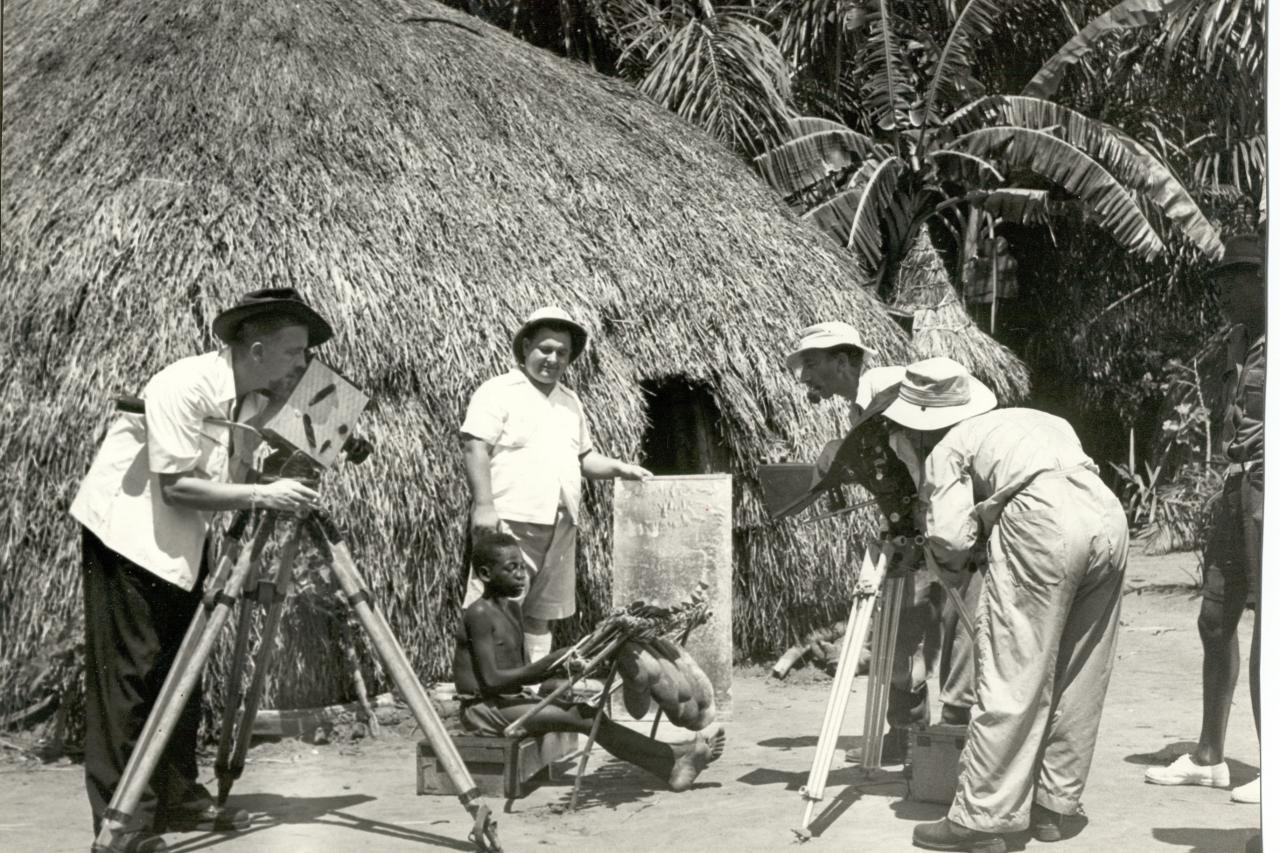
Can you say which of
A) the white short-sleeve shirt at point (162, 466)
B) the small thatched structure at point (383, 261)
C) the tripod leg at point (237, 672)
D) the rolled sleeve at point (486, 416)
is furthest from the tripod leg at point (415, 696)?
the small thatched structure at point (383, 261)

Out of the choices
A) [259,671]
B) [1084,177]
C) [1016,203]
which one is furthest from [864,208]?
[259,671]

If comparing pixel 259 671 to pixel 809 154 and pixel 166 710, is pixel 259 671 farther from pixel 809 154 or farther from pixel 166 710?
pixel 809 154

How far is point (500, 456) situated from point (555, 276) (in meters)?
1.74

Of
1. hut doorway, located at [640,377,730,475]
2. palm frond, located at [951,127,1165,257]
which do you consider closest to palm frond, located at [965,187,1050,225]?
palm frond, located at [951,127,1165,257]

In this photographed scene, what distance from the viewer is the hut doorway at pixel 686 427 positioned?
7814 mm

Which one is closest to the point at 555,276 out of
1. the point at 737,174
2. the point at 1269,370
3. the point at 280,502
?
the point at 737,174

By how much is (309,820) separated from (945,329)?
631 centimetres

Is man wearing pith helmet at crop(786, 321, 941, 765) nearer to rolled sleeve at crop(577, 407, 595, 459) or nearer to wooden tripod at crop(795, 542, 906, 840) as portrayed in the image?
wooden tripod at crop(795, 542, 906, 840)

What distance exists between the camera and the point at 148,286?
6.06 meters

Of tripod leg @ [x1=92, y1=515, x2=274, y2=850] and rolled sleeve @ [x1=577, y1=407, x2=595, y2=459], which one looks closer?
tripod leg @ [x1=92, y1=515, x2=274, y2=850]

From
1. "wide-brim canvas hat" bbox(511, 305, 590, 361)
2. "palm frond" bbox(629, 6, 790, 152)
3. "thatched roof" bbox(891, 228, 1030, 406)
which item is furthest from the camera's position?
"palm frond" bbox(629, 6, 790, 152)

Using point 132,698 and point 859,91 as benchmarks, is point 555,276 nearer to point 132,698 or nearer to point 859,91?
point 132,698

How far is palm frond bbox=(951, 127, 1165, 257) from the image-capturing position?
10.2m

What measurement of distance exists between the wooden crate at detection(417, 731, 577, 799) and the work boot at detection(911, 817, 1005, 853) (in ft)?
4.65
